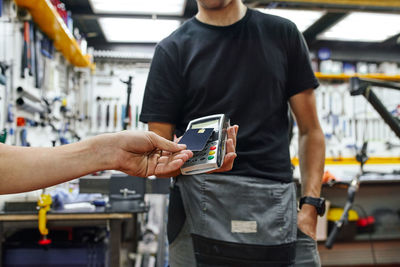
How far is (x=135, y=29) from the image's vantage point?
4.06 m

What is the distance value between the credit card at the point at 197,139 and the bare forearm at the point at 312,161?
17.9 inches

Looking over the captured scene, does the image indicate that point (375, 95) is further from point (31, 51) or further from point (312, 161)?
point (31, 51)

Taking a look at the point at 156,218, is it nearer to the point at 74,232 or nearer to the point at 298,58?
the point at 74,232

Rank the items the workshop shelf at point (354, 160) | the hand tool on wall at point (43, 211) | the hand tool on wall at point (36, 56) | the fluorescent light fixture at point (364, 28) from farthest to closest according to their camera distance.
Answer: the workshop shelf at point (354, 160) → the fluorescent light fixture at point (364, 28) → the hand tool on wall at point (36, 56) → the hand tool on wall at point (43, 211)

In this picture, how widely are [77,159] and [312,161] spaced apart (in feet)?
2.45

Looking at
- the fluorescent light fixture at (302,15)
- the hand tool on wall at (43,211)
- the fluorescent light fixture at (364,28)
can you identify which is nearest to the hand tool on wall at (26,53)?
the hand tool on wall at (43,211)

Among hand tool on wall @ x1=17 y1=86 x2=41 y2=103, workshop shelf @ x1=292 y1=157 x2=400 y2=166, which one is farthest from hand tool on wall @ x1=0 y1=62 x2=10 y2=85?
workshop shelf @ x1=292 y1=157 x2=400 y2=166

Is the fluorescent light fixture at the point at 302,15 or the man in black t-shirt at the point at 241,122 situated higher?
the fluorescent light fixture at the point at 302,15

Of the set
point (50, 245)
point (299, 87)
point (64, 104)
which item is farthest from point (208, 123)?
point (64, 104)

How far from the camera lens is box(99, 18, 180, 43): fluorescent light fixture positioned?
3.82 metres

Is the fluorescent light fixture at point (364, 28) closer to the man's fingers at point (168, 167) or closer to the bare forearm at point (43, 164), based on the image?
the man's fingers at point (168, 167)

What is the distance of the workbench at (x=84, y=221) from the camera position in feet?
5.92

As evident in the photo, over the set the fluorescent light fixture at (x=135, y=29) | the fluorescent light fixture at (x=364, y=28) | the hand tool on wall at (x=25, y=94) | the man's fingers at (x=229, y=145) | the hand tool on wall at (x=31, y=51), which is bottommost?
the man's fingers at (x=229, y=145)

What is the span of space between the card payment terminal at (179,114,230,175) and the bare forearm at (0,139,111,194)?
20 centimetres
